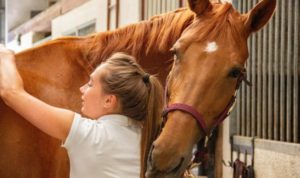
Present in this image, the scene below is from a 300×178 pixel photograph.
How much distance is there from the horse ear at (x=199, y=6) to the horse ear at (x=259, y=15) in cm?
18

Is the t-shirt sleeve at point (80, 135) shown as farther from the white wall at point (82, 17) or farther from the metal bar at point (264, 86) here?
the white wall at point (82, 17)

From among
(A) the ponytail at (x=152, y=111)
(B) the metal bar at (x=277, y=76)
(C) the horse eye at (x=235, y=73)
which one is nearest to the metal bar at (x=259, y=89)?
(B) the metal bar at (x=277, y=76)

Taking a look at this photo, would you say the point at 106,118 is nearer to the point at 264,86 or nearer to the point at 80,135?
the point at 80,135

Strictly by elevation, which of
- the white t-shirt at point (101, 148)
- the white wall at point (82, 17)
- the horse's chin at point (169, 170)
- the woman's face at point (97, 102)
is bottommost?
the horse's chin at point (169, 170)

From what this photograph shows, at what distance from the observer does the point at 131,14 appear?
18.4 feet

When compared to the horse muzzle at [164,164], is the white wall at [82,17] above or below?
above

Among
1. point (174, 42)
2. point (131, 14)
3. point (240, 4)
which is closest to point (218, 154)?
point (240, 4)

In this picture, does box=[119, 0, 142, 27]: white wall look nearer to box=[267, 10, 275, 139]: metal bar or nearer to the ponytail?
box=[267, 10, 275, 139]: metal bar

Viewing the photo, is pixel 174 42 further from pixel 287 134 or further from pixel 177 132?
pixel 287 134

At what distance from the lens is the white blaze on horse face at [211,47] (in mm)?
2056

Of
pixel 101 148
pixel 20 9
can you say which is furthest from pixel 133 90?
pixel 20 9

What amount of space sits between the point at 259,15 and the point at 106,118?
3.37ft

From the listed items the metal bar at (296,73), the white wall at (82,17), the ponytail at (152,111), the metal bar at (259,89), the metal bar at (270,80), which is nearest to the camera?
the ponytail at (152,111)

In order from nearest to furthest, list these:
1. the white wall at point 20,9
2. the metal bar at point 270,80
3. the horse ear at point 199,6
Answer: the horse ear at point 199,6
the metal bar at point 270,80
the white wall at point 20,9
